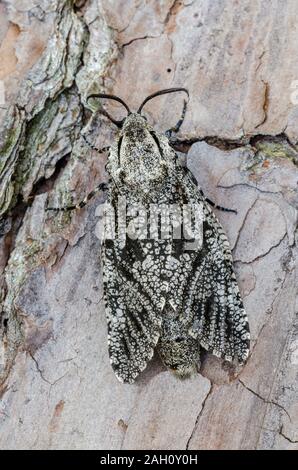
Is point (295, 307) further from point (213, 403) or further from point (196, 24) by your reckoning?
point (196, 24)

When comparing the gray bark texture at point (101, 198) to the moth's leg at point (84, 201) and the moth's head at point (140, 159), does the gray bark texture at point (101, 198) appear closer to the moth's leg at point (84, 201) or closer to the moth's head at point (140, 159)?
the moth's leg at point (84, 201)

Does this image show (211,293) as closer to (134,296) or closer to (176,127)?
(134,296)

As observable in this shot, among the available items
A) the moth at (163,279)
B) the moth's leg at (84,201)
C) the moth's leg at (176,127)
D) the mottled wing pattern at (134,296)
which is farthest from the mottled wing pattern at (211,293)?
the moth's leg at (84,201)

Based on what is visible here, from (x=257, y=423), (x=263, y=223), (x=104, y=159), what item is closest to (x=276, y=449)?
(x=257, y=423)

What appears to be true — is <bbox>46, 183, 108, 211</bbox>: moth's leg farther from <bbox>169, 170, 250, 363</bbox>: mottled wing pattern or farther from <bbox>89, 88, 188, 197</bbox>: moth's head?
<bbox>169, 170, 250, 363</bbox>: mottled wing pattern

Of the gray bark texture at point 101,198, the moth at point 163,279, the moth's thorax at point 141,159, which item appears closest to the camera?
the gray bark texture at point 101,198

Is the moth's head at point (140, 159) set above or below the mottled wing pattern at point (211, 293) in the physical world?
above

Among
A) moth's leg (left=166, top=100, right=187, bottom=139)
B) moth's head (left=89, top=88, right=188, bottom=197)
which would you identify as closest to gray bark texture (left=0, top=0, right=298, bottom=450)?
moth's leg (left=166, top=100, right=187, bottom=139)
